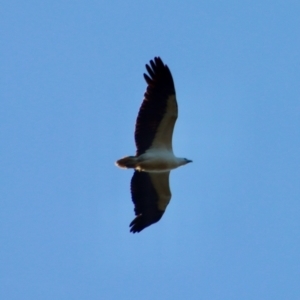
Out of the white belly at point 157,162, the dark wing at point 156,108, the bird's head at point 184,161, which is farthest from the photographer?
the bird's head at point 184,161

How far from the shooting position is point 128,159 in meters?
29.0

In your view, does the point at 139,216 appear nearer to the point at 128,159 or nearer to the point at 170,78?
the point at 128,159

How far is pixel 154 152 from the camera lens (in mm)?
29484

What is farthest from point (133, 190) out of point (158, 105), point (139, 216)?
point (158, 105)

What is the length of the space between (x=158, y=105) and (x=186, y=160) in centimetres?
202

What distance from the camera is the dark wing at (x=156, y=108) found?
93.3 feet

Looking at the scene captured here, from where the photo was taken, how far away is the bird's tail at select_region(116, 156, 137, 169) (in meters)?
29.0

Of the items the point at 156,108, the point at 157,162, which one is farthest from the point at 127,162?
the point at 156,108

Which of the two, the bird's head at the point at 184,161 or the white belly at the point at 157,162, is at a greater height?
the bird's head at the point at 184,161

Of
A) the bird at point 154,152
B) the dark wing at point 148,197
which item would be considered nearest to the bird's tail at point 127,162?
the bird at point 154,152

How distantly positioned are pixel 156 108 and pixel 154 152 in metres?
1.29

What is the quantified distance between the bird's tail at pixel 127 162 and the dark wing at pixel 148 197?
3.12 feet

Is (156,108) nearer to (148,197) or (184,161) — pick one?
(184,161)

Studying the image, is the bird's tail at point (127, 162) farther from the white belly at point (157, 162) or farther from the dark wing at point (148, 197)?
the dark wing at point (148, 197)
